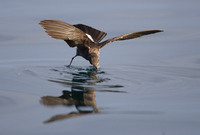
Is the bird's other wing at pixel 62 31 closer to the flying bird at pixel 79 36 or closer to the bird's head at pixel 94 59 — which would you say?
the flying bird at pixel 79 36

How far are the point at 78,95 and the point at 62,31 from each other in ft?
4.20

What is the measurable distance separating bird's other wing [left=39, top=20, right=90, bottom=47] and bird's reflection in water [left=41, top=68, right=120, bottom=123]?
0.64 m

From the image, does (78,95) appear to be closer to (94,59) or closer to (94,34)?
(94,59)

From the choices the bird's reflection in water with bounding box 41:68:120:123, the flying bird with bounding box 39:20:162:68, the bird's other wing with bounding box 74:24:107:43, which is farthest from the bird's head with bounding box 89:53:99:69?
the bird's other wing with bounding box 74:24:107:43

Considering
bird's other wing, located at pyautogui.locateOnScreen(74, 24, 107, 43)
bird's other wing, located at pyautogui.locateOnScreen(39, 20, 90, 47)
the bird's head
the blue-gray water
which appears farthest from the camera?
bird's other wing, located at pyautogui.locateOnScreen(74, 24, 107, 43)

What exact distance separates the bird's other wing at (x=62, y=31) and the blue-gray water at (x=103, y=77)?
648 mm

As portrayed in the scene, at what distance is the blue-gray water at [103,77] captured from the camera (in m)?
5.30

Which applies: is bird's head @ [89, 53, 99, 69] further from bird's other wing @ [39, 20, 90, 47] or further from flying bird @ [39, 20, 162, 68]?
bird's other wing @ [39, 20, 90, 47]

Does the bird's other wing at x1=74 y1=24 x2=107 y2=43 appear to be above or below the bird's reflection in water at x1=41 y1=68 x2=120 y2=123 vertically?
above

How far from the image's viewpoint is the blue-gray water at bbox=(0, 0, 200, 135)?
17.4 ft

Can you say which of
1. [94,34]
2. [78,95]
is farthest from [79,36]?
[78,95]

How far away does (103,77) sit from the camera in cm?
783

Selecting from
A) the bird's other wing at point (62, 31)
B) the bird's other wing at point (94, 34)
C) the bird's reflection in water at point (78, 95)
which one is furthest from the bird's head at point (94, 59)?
the bird's other wing at point (62, 31)

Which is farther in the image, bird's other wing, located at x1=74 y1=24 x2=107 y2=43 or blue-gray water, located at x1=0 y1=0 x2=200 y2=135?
bird's other wing, located at x1=74 y1=24 x2=107 y2=43
